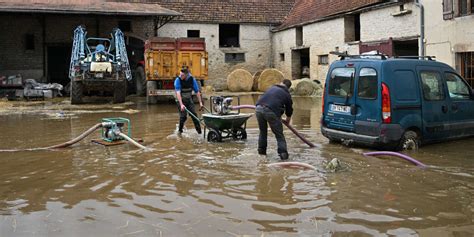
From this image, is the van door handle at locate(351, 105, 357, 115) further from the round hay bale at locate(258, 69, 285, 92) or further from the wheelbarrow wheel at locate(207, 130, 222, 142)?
the round hay bale at locate(258, 69, 285, 92)

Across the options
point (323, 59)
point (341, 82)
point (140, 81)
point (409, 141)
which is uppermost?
point (323, 59)

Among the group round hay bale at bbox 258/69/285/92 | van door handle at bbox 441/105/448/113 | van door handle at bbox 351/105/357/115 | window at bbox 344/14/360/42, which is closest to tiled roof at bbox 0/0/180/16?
round hay bale at bbox 258/69/285/92

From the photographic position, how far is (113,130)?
973cm

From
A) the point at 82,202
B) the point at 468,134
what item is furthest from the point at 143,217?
the point at 468,134

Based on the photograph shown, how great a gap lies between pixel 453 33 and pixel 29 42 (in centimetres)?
2088

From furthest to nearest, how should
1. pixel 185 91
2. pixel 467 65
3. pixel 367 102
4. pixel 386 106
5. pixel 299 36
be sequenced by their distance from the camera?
pixel 299 36, pixel 467 65, pixel 185 91, pixel 367 102, pixel 386 106

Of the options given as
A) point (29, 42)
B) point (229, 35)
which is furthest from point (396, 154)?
point (229, 35)

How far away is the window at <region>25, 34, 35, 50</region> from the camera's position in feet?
87.6

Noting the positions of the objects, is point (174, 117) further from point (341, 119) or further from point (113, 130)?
point (341, 119)

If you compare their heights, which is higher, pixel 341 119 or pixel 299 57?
A: pixel 299 57

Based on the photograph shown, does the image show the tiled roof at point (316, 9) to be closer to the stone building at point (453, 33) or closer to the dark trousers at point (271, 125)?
the stone building at point (453, 33)

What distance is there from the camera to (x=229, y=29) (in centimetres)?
3241

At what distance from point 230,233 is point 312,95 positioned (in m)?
19.2

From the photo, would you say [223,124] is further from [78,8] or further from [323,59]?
[323,59]
